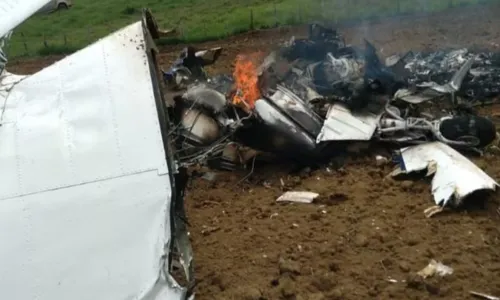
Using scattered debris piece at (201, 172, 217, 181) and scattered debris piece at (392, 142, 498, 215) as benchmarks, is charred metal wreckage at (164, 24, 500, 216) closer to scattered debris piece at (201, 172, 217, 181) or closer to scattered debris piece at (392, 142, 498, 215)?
scattered debris piece at (392, 142, 498, 215)

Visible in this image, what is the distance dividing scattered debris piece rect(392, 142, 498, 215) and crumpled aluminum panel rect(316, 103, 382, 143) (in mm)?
523

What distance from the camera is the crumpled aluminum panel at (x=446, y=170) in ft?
21.9

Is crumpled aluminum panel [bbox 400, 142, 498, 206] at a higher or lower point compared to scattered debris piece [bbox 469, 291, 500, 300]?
lower

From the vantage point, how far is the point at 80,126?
471 centimetres

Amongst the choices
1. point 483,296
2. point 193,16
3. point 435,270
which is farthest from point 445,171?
point 193,16

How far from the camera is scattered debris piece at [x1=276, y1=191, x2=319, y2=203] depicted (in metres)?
7.25

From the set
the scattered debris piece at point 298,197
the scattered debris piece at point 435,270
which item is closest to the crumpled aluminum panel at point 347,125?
the scattered debris piece at point 298,197

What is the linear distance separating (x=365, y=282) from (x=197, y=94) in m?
3.77

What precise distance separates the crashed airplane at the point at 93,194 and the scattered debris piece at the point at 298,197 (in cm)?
254

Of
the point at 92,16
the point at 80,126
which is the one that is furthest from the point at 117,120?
the point at 92,16

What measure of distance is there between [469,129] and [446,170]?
1.06 m

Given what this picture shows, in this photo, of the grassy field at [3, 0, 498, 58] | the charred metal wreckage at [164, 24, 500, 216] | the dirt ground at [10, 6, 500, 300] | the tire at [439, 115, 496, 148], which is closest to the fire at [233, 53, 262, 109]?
the charred metal wreckage at [164, 24, 500, 216]

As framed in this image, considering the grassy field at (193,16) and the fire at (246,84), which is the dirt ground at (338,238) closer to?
the fire at (246,84)

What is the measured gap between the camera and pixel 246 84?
880cm
